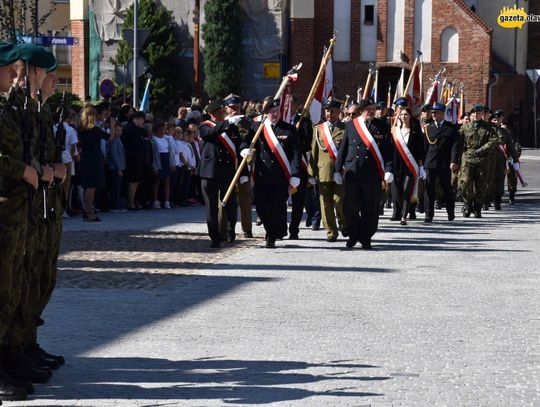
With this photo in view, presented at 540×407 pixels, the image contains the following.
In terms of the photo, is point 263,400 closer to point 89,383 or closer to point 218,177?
point 89,383

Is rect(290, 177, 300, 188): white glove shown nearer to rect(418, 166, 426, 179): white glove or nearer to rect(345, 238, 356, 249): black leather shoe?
rect(345, 238, 356, 249): black leather shoe

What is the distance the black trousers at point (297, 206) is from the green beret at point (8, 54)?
11361mm

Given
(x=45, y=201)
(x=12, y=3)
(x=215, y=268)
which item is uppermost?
(x=12, y=3)

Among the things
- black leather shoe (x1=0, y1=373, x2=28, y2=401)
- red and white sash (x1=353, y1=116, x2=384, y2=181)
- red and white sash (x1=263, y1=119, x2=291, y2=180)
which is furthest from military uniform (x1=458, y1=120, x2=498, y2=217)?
black leather shoe (x1=0, y1=373, x2=28, y2=401)

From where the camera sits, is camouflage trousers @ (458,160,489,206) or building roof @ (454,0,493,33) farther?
building roof @ (454,0,493,33)

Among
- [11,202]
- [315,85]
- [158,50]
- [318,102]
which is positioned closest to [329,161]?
[315,85]

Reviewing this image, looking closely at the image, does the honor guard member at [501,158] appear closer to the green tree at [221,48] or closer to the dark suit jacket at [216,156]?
the dark suit jacket at [216,156]

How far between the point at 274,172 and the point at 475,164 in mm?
7915

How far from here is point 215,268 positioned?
581 inches

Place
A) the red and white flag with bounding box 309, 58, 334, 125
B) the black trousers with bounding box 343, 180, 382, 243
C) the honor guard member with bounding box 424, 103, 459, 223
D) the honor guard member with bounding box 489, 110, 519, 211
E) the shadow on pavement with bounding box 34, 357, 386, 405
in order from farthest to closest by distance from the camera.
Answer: the honor guard member with bounding box 489, 110, 519, 211
the honor guard member with bounding box 424, 103, 459, 223
the red and white flag with bounding box 309, 58, 334, 125
the black trousers with bounding box 343, 180, 382, 243
the shadow on pavement with bounding box 34, 357, 386, 405

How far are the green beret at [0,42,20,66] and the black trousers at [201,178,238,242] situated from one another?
9.88m

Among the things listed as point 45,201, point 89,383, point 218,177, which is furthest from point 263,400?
point 218,177

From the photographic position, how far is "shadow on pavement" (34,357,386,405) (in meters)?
7.70

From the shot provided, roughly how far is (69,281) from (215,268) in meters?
1.93
